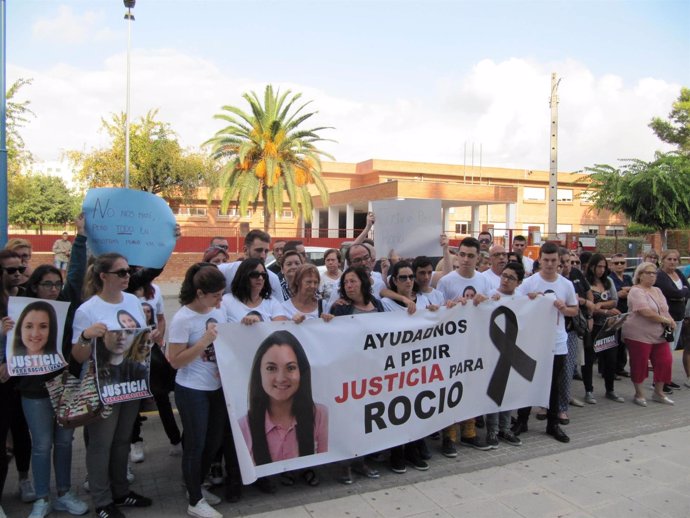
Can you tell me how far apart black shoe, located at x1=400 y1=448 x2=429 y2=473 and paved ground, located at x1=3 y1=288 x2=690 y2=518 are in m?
0.07

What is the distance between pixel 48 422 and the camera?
145 inches

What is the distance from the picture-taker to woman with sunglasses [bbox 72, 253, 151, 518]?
11.7ft

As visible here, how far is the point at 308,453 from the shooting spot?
13.5 feet

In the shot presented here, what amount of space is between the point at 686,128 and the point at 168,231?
36.6 m

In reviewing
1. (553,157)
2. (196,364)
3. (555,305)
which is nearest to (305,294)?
(196,364)

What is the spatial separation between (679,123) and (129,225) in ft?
123

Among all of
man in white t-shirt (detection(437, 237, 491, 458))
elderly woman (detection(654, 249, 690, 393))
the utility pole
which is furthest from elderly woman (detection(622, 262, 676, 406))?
the utility pole

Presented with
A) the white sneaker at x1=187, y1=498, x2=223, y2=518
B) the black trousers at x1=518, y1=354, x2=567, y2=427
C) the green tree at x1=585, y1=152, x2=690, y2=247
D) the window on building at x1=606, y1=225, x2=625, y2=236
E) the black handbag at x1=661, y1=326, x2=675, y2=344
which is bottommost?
the white sneaker at x1=187, y1=498, x2=223, y2=518

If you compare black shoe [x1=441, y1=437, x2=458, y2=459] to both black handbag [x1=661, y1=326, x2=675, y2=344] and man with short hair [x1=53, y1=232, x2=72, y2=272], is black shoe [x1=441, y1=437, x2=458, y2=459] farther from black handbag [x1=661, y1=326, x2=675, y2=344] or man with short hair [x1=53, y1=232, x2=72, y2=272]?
man with short hair [x1=53, y1=232, x2=72, y2=272]

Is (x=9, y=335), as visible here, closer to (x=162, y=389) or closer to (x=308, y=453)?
(x=162, y=389)

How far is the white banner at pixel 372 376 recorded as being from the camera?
3.92m

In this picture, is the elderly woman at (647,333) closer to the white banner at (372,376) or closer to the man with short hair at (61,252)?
the white banner at (372,376)

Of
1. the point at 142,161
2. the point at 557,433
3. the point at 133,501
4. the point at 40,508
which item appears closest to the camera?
the point at 40,508

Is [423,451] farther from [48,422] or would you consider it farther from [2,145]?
[2,145]
